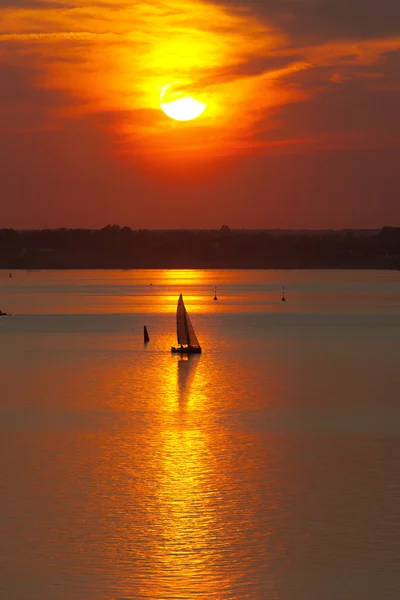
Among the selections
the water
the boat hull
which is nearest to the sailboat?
the boat hull

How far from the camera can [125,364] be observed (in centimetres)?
6391

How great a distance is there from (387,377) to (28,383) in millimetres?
16718

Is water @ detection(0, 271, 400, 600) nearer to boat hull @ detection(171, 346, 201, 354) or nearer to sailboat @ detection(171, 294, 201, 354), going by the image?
boat hull @ detection(171, 346, 201, 354)

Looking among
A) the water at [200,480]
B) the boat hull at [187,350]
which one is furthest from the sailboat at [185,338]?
the water at [200,480]

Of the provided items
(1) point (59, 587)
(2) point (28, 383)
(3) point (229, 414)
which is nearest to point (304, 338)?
(2) point (28, 383)

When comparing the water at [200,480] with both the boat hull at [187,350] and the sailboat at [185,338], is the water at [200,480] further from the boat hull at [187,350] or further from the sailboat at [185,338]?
the sailboat at [185,338]

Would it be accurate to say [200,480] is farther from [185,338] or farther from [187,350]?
[185,338]

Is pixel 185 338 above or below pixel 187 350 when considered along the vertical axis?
above

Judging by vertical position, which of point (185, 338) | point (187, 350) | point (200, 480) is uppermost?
point (185, 338)

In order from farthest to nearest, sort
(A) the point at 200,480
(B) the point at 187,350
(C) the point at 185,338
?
(C) the point at 185,338, (B) the point at 187,350, (A) the point at 200,480

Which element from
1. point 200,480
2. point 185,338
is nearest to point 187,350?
point 185,338

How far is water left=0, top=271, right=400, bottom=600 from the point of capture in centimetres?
2031

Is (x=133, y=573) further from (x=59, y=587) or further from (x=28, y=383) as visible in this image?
(x=28, y=383)

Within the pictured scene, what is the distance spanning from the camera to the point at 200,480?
2867 cm
